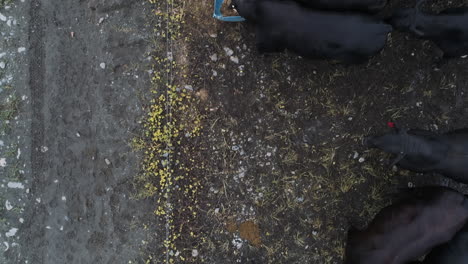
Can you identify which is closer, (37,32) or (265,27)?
(265,27)

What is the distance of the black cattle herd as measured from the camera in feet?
9.80

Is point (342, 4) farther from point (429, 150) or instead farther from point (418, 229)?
point (418, 229)

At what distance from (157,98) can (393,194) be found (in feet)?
7.56

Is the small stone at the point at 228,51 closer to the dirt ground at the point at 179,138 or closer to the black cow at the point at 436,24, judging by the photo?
the dirt ground at the point at 179,138

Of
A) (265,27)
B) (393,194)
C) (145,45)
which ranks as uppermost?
(265,27)

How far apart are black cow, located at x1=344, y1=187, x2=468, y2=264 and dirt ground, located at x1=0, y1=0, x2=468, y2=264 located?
493 millimetres

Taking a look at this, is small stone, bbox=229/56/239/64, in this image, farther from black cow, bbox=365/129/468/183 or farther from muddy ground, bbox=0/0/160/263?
black cow, bbox=365/129/468/183

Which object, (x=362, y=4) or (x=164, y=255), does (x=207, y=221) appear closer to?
(x=164, y=255)

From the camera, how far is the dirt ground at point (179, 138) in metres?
3.67

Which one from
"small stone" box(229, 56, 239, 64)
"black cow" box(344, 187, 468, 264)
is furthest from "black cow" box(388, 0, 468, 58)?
"small stone" box(229, 56, 239, 64)

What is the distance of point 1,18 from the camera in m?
3.71

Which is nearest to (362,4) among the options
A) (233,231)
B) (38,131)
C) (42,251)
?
(233,231)

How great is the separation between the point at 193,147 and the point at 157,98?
1.83 feet

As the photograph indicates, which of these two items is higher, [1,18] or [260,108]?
[1,18]
